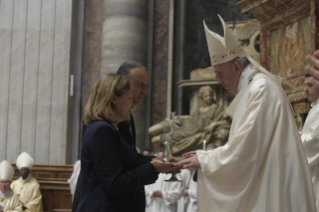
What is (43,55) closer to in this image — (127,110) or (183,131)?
(183,131)

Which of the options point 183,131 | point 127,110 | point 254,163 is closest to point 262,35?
point 254,163

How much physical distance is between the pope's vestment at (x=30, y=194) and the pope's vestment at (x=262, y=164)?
486 cm

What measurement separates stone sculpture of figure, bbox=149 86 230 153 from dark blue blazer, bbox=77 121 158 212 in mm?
7553

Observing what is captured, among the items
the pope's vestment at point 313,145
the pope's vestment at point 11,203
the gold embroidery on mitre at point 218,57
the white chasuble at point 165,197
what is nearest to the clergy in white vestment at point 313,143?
the pope's vestment at point 313,145

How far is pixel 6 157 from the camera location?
10125 mm

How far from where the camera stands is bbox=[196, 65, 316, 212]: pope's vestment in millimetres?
2914

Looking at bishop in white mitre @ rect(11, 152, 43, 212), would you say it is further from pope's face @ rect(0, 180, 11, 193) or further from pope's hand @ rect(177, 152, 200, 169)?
pope's hand @ rect(177, 152, 200, 169)

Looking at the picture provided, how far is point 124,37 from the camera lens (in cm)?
1070

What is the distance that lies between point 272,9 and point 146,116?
627cm

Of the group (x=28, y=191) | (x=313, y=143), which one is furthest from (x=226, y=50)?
Result: (x=28, y=191)

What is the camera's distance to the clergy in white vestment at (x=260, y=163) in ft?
9.56

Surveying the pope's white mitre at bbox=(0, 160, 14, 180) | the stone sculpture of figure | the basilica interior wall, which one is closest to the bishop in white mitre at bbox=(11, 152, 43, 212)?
the pope's white mitre at bbox=(0, 160, 14, 180)

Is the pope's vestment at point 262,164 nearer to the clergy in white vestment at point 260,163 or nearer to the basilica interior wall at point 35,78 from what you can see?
the clergy in white vestment at point 260,163

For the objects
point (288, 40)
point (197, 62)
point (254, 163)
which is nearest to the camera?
point (254, 163)
